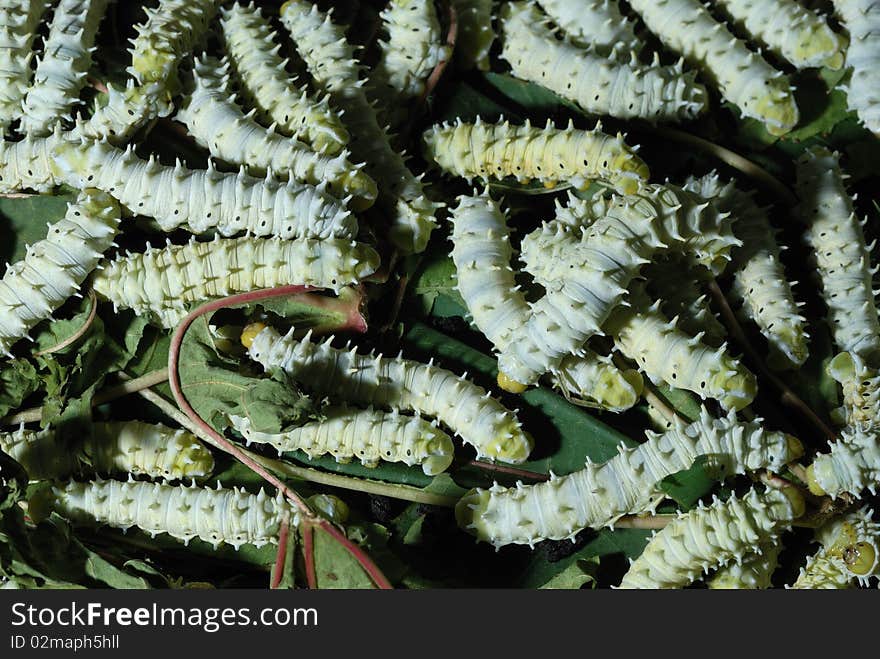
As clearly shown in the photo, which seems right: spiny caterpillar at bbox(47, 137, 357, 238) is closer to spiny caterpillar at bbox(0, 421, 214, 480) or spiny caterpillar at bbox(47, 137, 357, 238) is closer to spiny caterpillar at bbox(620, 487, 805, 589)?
spiny caterpillar at bbox(0, 421, 214, 480)

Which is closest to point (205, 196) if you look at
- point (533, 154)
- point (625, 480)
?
point (533, 154)

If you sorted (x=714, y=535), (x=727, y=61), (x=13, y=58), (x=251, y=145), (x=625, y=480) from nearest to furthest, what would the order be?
1. (x=714, y=535)
2. (x=625, y=480)
3. (x=251, y=145)
4. (x=13, y=58)
5. (x=727, y=61)

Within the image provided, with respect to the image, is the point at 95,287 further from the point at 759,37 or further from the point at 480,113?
the point at 759,37

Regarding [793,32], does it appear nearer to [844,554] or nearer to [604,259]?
[604,259]

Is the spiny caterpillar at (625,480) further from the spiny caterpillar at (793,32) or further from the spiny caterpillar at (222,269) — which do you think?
the spiny caterpillar at (793,32)

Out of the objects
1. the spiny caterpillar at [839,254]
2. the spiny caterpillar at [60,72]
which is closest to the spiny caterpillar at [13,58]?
the spiny caterpillar at [60,72]

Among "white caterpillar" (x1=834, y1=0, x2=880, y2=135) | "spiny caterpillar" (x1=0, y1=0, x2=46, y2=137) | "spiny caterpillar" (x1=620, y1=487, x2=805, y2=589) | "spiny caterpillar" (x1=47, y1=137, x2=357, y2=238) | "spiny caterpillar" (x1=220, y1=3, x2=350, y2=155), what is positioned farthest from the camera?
"white caterpillar" (x1=834, y1=0, x2=880, y2=135)

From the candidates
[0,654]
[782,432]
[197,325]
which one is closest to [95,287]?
[197,325]

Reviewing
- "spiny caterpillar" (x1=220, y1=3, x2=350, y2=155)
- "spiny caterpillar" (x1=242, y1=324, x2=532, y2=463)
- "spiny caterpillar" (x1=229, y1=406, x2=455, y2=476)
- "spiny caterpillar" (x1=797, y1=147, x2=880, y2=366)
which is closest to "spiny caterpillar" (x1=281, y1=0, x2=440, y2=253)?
"spiny caterpillar" (x1=220, y1=3, x2=350, y2=155)
